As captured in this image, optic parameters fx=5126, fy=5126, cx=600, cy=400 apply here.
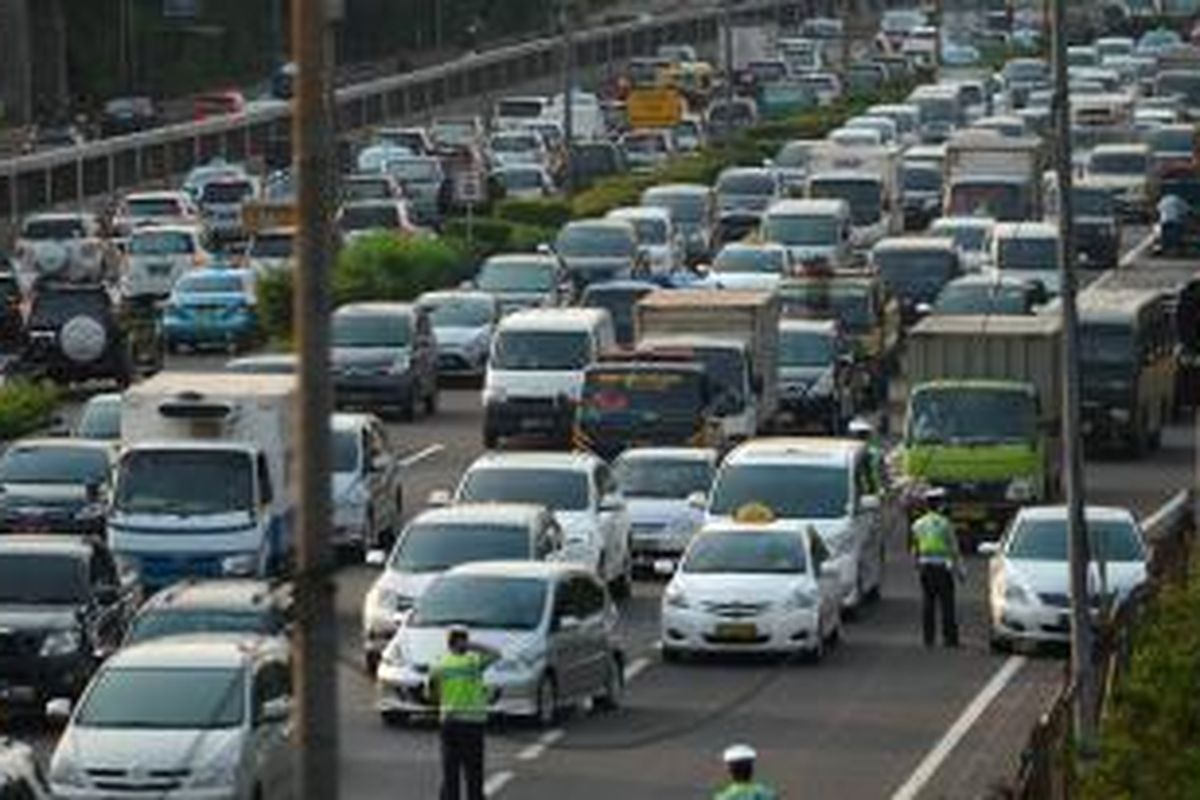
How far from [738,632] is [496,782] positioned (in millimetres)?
6830

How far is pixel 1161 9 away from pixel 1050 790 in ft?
478

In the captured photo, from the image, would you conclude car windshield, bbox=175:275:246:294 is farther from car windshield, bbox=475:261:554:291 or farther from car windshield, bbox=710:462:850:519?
car windshield, bbox=710:462:850:519

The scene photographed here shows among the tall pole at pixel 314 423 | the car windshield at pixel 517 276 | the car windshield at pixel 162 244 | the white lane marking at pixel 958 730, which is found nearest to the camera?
the tall pole at pixel 314 423

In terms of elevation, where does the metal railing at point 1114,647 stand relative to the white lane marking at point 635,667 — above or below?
above

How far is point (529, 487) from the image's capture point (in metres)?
47.1

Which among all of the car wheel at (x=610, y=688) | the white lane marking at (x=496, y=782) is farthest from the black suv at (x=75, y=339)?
the white lane marking at (x=496, y=782)

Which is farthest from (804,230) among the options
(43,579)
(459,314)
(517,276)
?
(43,579)

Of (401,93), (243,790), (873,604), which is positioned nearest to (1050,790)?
(243,790)

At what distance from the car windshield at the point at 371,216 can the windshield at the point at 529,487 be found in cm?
3600

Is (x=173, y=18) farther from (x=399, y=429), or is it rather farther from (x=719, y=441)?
(x=719, y=441)

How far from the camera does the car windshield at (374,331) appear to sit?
6247cm

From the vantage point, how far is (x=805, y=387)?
60.7 metres

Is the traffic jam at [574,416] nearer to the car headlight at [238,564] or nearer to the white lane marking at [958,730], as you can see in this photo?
the car headlight at [238,564]

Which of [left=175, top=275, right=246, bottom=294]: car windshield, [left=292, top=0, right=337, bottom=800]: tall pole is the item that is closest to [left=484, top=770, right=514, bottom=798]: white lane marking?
[left=292, top=0, right=337, bottom=800]: tall pole
